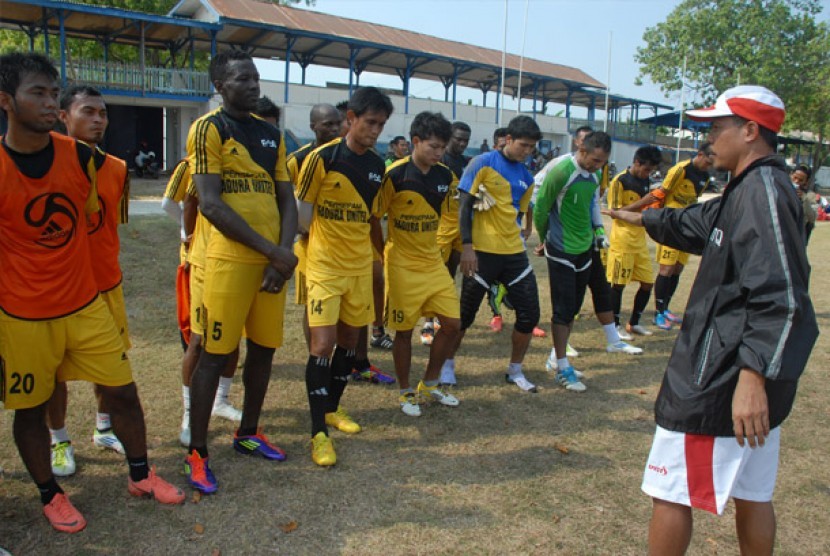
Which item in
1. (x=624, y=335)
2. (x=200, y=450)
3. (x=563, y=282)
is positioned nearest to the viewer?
(x=200, y=450)

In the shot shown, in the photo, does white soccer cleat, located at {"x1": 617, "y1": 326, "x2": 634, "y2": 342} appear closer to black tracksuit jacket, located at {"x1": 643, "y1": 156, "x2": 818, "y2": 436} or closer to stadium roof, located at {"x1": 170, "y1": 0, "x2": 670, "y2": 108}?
black tracksuit jacket, located at {"x1": 643, "y1": 156, "x2": 818, "y2": 436}

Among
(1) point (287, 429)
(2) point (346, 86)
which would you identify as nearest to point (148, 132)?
(2) point (346, 86)

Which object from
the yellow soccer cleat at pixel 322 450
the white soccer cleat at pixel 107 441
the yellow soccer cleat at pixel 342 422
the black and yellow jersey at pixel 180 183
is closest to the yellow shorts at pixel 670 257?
the yellow soccer cleat at pixel 342 422

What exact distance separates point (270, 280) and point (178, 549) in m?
1.41

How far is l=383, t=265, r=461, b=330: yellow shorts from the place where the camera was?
15.7 feet

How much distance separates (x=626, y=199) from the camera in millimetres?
7828

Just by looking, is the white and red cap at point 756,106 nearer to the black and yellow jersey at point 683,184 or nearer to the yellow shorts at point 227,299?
the yellow shorts at point 227,299

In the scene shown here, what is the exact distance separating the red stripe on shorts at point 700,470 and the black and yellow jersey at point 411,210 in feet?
8.78

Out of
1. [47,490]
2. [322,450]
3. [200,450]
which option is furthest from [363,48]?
[47,490]

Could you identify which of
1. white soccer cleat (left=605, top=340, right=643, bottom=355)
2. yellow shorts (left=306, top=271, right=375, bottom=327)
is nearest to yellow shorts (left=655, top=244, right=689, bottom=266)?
white soccer cleat (left=605, top=340, right=643, bottom=355)

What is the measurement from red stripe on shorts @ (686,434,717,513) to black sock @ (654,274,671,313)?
5.99m

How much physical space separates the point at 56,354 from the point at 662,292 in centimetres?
706

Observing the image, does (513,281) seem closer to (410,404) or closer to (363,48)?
(410,404)

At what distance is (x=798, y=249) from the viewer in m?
2.28
